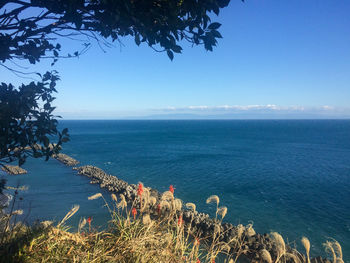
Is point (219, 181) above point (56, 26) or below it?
below

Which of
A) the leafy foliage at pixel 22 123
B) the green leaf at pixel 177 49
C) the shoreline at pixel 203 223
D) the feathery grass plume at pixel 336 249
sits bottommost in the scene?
the shoreline at pixel 203 223

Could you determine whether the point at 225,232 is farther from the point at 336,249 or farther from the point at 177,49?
the point at 177,49

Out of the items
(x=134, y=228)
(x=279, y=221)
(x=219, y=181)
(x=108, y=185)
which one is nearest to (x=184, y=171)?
(x=219, y=181)

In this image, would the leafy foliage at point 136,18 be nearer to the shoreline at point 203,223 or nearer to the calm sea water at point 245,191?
the shoreline at point 203,223

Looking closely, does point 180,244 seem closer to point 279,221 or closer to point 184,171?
point 279,221

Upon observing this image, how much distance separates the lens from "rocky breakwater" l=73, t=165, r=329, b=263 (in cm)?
472

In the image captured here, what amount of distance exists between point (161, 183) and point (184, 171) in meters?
6.77

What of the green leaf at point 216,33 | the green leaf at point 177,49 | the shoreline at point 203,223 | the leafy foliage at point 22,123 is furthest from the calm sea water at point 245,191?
the green leaf at point 216,33

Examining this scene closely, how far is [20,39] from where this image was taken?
3.20m

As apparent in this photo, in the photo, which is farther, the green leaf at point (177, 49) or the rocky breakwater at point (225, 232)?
the rocky breakwater at point (225, 232)

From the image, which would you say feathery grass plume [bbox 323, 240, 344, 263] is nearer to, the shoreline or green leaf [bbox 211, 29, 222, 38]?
the shoreline

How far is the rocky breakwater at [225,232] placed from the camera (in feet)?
15.5

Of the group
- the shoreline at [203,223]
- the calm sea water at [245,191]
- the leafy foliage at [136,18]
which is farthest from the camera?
the calm sea water at [245,191]

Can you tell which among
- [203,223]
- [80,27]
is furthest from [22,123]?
[203,223]
